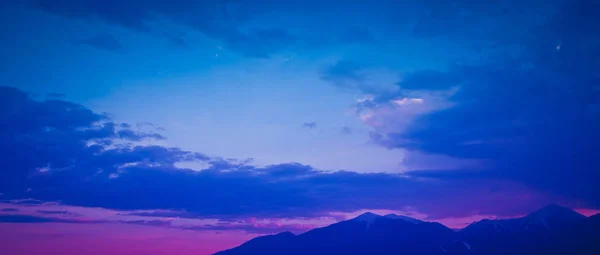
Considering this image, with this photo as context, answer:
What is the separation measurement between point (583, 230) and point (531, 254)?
107ft

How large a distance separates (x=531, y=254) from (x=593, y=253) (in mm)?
31494

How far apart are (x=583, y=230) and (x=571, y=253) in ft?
87.2

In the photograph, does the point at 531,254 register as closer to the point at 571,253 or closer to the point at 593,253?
the point at 571,253

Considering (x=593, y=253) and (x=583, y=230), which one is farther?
(x=583, y=230)

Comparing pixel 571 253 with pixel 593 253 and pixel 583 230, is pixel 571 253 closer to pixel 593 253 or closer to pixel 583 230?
pixel 593 253

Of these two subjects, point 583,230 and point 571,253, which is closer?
point 571,253

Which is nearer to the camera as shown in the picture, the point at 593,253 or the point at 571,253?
the point at 593,253

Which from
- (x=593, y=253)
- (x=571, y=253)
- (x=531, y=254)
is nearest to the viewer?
(x=593, y=253)

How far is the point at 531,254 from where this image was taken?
19638 cm

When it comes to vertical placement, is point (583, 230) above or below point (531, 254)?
above

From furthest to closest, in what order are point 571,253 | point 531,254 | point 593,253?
1. point 531,254
2. point 571,253
3. point 593,253

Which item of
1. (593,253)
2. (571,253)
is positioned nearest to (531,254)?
(571,253)

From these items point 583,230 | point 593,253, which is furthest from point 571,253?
point 583,230

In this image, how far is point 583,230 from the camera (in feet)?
652
